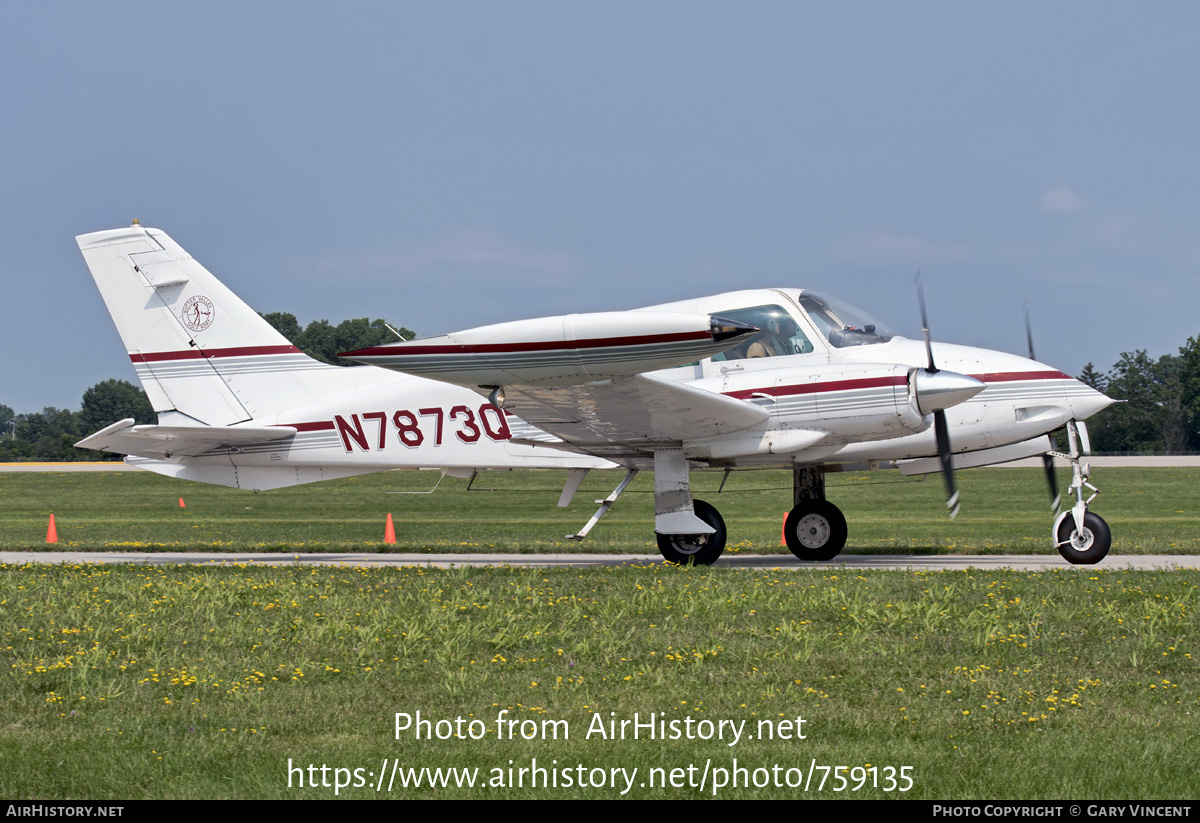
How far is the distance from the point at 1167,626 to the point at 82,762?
748 centimetres

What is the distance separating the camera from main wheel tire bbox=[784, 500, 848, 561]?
14.8 m

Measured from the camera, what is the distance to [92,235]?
16688mm

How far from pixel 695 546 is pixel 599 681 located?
6575 mm

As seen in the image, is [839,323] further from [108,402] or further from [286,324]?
[108,402]

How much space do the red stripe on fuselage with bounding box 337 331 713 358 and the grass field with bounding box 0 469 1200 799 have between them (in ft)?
7.61

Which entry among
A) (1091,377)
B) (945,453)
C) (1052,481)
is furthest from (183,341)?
(1091,377)

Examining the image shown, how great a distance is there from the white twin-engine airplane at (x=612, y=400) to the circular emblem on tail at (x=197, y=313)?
0.03 metres

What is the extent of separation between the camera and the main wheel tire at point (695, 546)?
1368 centimetres

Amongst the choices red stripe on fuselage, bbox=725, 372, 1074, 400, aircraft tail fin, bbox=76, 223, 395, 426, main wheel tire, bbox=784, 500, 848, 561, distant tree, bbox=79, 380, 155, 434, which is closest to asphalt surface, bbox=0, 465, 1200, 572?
main wheel tire, bbox=784, 500, 848, 561

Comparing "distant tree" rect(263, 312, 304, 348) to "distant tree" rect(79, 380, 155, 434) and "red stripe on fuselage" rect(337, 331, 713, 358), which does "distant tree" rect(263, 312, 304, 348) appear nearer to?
"distant tree" rect(79, 380, 155, 434)

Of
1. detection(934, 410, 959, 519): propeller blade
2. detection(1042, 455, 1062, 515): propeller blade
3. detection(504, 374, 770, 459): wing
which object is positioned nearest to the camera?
detection(504, 374, 770, 459): wing

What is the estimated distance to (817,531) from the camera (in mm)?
14914
